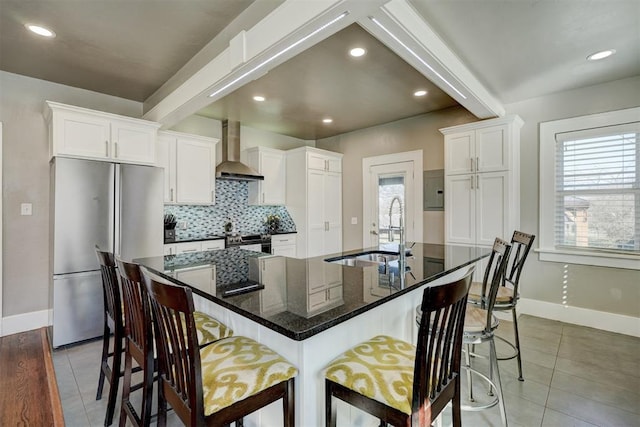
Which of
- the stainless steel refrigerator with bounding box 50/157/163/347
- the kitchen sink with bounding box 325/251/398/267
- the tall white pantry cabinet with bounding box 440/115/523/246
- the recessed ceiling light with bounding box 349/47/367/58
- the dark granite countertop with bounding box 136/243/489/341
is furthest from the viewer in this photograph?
the tall white pantry cabinet with bounding box 440/115/523/246

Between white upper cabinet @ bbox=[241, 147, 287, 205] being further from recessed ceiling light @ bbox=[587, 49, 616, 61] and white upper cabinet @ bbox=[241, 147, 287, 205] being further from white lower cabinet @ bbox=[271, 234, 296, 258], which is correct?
recessed ceiling light @ bbox=[587, 49, 616, 61]

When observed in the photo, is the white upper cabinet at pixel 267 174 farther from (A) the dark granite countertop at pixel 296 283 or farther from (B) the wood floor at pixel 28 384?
(B) the wood floor at pixel 28 384

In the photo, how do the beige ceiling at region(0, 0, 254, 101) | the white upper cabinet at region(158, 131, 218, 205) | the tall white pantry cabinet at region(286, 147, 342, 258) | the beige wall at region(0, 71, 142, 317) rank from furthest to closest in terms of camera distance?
the tall white pantry cabinet at region(286, 147, 342, 258) < the white upper cabinet at region(158, 131, 218, 205) < the beige wall at region(0, 71, 142, 317) < the beige ceiling at region(0, 0, 254, 101)

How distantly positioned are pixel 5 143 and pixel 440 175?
16.8 feet

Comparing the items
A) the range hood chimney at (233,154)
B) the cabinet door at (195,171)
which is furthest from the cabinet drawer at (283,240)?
the cabinet door at (195,171)

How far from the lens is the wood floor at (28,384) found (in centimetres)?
191

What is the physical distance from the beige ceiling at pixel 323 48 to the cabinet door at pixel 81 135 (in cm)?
51

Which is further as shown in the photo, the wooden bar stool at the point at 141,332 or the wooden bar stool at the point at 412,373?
the wooden bar stool at the point at 141,332

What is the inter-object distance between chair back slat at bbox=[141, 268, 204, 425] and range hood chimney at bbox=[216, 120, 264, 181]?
3575 mm

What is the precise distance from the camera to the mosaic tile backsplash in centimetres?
445

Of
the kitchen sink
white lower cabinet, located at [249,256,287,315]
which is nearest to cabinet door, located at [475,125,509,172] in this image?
the kitchen sink

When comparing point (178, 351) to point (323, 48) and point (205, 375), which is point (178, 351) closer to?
point (205, 375)

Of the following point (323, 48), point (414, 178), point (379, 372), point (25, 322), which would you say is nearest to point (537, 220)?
point (414, 178)

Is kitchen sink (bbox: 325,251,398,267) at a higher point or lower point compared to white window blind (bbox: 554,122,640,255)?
lower
